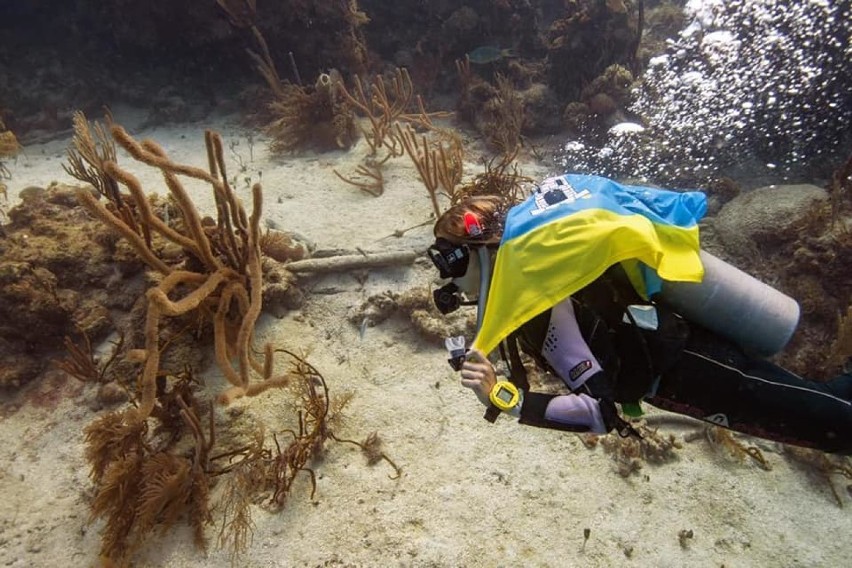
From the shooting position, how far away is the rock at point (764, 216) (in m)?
4.89

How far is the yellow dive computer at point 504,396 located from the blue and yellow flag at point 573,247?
0.20 m

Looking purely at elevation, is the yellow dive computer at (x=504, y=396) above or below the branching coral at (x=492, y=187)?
below

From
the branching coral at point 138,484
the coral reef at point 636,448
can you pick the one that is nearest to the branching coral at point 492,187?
the coral reef at point 636,448

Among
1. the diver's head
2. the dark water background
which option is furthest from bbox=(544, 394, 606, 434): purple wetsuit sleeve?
the dark water background

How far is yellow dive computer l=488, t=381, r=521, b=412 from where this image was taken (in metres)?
2.01

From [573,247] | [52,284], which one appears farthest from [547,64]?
[52,284]

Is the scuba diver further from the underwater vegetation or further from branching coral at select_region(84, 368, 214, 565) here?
branching coral at select_region(84, 368, 214, 565)

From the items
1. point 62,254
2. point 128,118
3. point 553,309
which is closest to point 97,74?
point 128,118

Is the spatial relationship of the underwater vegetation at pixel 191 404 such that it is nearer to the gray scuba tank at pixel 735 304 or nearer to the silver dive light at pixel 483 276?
the silver dive light at pixel 483 276

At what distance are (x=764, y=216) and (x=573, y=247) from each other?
4433 millimetres

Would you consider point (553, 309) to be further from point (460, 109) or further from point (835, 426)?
point (460, 109)

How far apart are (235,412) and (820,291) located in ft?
17.8

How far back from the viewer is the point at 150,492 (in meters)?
2.88

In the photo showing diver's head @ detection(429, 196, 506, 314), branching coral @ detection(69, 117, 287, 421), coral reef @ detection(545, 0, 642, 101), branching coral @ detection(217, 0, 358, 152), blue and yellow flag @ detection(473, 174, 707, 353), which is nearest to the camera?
blue and yellow flag @ detection(473, 174, 707, 353)
